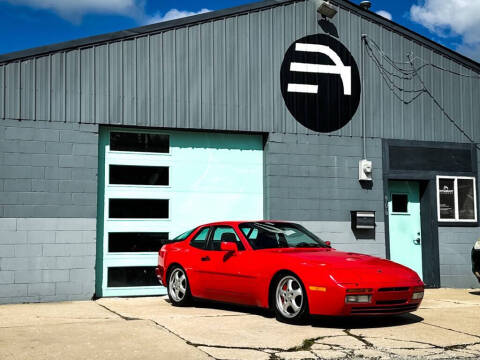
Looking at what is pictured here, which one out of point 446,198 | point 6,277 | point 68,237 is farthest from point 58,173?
point 446,198

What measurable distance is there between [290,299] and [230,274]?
4.05 ft

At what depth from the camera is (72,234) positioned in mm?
11383

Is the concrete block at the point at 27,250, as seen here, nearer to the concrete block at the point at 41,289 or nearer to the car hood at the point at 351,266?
the concrete block at the point at 41,289

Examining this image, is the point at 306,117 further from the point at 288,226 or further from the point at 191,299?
the point at 191,299

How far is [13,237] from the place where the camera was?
433 inches

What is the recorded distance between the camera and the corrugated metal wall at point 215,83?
1152 cm

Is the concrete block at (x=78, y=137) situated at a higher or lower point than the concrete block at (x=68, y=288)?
higher

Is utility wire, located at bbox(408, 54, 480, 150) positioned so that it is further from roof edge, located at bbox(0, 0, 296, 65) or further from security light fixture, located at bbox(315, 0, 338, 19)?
roof edge, located at bbox(0, 0, 296, 65)

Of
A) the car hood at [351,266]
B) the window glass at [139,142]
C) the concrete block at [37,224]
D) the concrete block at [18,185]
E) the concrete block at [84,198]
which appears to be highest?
the window glass at [139,142]

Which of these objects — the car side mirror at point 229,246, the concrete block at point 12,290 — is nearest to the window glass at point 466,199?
the car side mirror at point 229,246

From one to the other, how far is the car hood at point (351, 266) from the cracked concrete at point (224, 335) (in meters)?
0.58

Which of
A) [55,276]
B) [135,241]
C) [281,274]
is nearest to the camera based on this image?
[281,274]

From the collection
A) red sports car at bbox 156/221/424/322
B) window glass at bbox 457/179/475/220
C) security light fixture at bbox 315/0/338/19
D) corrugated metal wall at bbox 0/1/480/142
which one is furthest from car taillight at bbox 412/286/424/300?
security light fixture at bbox 315/0/338/19

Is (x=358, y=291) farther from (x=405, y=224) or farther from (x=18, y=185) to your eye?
(x=405, y=224)
